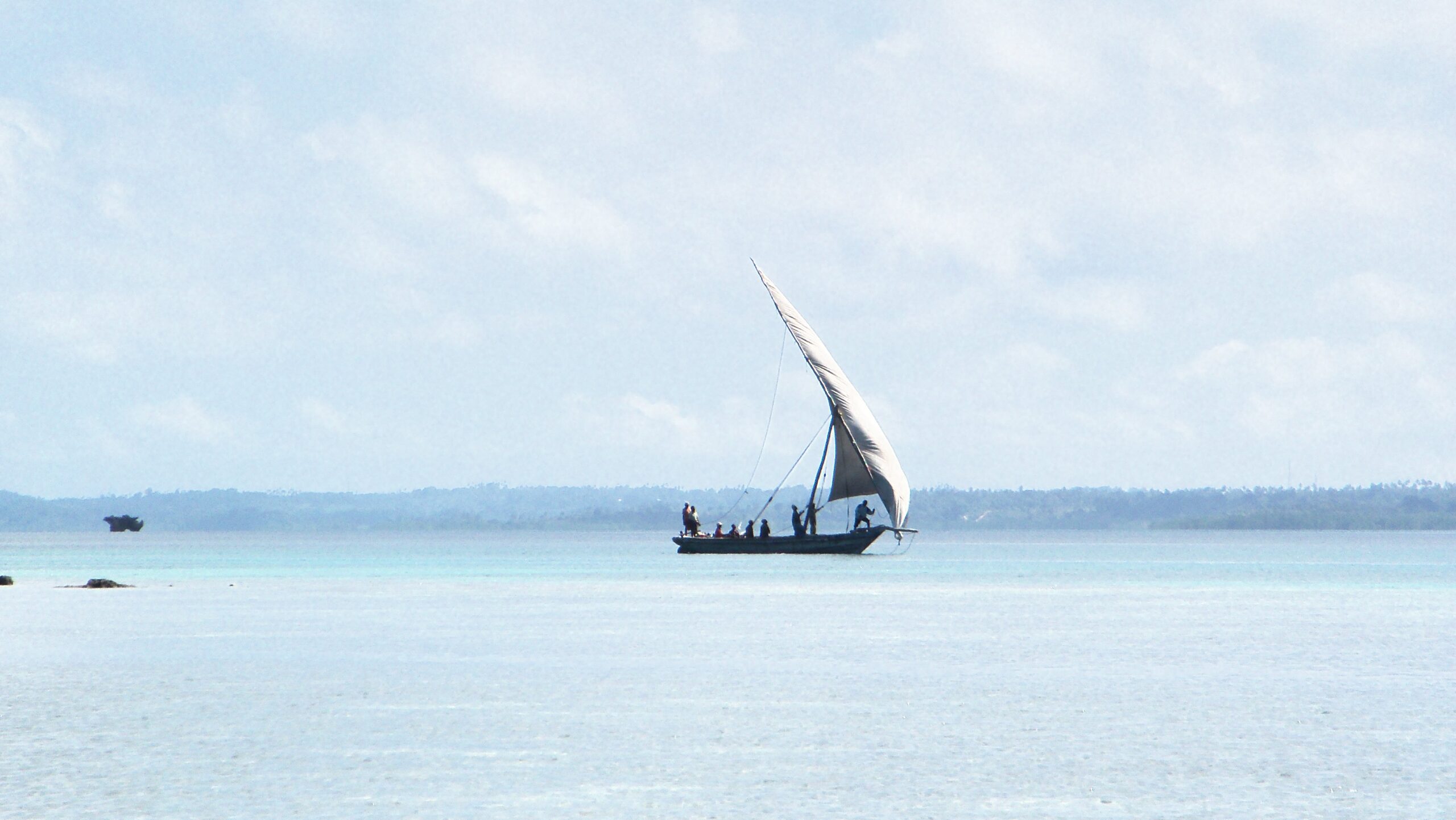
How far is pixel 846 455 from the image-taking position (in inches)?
3127

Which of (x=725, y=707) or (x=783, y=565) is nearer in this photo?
(x=725, y=707)

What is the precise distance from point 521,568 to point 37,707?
2665 inches

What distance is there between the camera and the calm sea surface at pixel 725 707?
628 inches

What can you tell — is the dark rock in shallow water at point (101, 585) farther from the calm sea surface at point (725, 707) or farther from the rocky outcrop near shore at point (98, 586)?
Result: the calm sea surface at point (725, 707)

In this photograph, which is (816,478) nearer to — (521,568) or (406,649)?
(521,568)

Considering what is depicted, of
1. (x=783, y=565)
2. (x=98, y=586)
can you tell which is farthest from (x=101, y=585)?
(x=783, y=565)

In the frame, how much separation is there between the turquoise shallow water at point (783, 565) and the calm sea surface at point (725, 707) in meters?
20.7

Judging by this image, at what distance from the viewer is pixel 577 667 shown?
2898 centimetres

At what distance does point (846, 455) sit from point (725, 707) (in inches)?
2233

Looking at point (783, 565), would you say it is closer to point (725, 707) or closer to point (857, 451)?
point (857, 451)

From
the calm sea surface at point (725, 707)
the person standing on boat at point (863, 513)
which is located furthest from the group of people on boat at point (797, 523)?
the calm sea surface at point (725, 707)

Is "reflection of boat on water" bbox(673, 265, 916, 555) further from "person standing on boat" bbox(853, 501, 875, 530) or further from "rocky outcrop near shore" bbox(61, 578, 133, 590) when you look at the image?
"rocky outcrop near shore" bbox(61, 578, 133, 590)

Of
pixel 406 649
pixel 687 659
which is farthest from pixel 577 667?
pixel 406 649

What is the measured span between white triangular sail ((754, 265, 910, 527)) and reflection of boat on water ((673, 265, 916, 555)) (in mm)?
26
